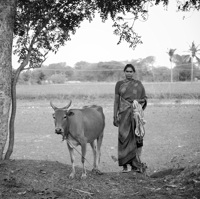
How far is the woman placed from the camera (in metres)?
7.09

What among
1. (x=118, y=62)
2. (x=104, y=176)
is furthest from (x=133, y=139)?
(x=118, y=62)

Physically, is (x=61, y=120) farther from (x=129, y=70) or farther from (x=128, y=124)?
(x=129, y=70)

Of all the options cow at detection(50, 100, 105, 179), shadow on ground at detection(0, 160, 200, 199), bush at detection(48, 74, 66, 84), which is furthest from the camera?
bush at detection(48, 74, 66, 84)

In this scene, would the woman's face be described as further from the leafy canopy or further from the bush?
the bush

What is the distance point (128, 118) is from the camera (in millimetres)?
7164

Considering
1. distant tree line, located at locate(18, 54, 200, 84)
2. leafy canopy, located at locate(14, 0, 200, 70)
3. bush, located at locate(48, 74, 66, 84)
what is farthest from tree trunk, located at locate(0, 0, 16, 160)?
bush, located at locate(48, 74, 66, 84)

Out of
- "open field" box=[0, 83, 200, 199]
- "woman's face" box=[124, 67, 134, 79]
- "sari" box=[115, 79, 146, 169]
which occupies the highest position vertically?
"woman's face" box=[124, 67, 134, 79]

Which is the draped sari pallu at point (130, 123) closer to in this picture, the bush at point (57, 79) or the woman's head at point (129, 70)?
the woman's head at point (129, 70)

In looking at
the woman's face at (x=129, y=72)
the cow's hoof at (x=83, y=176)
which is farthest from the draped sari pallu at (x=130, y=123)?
the cow's hoof at (x=83, y=176)

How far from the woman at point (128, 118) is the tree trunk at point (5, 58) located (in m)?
2.17

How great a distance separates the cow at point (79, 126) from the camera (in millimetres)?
6364

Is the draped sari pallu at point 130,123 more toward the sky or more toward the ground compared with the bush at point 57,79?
more toward the ground

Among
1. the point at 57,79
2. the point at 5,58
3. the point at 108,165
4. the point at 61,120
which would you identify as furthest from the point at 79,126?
the point at 57,79

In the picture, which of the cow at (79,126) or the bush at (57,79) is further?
the bush at (57,79)
